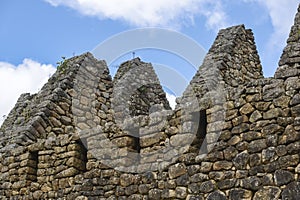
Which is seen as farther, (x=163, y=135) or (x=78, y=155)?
(x=78, y=155)

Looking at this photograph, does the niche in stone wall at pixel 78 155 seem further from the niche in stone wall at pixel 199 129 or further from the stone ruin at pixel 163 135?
the niche in stone wall at pixel 199 129

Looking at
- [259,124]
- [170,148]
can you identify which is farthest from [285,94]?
[170,148]

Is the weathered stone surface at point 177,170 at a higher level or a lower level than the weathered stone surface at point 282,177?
higher

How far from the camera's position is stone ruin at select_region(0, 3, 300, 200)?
678 centimetres

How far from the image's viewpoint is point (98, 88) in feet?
40.5

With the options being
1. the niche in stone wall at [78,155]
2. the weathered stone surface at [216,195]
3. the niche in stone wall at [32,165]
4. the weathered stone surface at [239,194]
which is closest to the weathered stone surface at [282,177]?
the weathered stone surface at [239,194]

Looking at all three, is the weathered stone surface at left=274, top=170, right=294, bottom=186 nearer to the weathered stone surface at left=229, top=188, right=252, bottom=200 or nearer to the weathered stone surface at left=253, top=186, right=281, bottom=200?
the weathered stone surface at left=253, top=186, right=281, bottom=200

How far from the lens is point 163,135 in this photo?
26.7ft

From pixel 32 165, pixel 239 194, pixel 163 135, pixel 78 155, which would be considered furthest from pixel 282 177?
pixel 32 165

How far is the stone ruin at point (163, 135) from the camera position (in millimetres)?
6781

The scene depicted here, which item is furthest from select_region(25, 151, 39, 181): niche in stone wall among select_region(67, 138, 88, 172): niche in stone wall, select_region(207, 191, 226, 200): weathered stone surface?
select_region(207, 191, 226, 200): weathered stone surface

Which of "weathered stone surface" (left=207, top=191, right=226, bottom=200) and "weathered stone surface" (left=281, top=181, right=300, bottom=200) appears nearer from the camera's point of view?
"weathered stone surface" (left=281, top=181, right=300, bottom=200)

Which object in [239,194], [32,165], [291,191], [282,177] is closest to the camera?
[291,191]

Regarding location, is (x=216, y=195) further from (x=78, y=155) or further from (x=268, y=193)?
(x=78, y=155)
